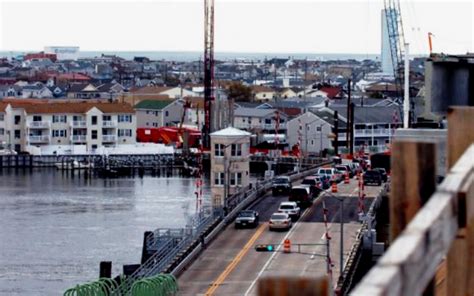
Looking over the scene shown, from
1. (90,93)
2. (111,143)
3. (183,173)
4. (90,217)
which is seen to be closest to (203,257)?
(90,217)

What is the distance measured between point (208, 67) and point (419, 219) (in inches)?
1752

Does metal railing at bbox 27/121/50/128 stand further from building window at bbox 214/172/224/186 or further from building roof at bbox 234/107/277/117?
building window at bbox 214/172/224/186

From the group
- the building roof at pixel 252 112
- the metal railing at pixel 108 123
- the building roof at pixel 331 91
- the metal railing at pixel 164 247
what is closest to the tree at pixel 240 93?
the building roof at pixel 331 91

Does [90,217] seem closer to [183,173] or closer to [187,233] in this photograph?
[187,233]

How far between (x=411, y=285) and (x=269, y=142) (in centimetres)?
4530

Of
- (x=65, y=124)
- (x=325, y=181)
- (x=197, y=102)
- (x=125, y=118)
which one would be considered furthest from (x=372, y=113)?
(x=325, y=181)

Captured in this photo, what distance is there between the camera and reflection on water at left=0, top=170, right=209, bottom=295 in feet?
64.5

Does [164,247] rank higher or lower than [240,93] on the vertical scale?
higher

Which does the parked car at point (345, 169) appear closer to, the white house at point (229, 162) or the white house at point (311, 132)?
the white house at point (229, 162)

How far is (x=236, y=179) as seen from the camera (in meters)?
24.3

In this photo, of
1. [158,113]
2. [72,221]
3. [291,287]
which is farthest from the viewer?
[158,113]

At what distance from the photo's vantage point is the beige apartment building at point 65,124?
4556cm

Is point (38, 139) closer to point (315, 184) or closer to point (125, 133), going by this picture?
point (125, 133)

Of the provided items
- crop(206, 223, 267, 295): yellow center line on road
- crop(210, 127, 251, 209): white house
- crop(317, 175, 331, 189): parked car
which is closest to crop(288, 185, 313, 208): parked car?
crop(210, 127, 251, 209): white house
